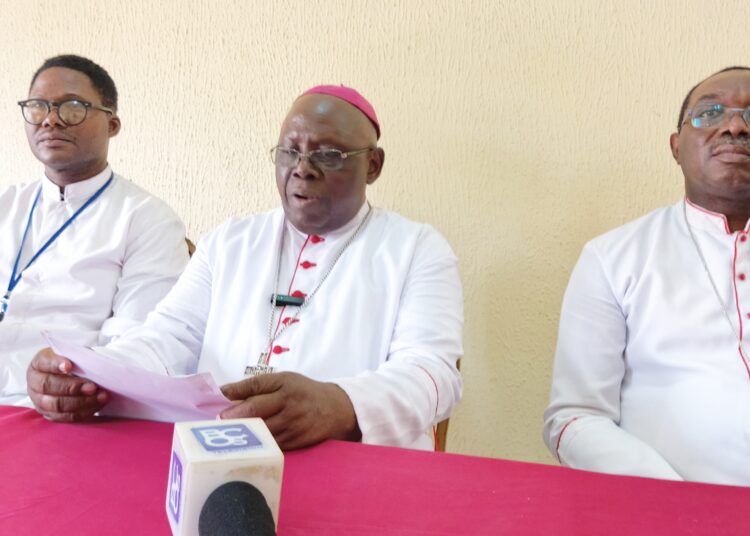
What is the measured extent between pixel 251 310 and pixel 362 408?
2.28 ft

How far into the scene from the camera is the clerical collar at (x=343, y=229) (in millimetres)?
2123

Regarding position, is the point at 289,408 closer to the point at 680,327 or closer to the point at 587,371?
the point at 587,371

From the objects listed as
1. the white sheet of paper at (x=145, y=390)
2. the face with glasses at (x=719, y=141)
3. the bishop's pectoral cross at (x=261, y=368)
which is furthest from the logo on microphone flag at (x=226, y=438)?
the face with glasses at (x=719, y=141)

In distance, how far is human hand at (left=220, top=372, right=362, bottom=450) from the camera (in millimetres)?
1115

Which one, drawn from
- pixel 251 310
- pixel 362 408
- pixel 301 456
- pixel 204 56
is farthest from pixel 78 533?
pixel 204 56

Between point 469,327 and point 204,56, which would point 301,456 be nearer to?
point 469,327

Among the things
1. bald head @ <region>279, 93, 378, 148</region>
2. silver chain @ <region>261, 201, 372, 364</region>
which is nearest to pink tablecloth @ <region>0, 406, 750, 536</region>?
silver chain @ <region>261, 201, 372, 364</region>

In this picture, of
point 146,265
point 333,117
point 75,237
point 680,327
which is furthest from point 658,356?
point 75,237

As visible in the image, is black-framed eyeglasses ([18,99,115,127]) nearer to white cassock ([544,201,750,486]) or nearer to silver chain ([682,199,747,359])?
white cassock ([544,201,750,486])

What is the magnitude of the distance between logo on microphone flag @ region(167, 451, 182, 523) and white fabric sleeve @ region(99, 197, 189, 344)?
1.63 metres

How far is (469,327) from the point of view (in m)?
2.62

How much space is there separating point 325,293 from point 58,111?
4.54 feet

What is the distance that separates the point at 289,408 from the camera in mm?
1146

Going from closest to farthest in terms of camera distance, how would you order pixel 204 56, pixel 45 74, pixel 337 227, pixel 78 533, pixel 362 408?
1. pixel 78 533
2. pixel 362 408
3. pixel 337 227
4. pixel 45 74
5. pixel 204 56
